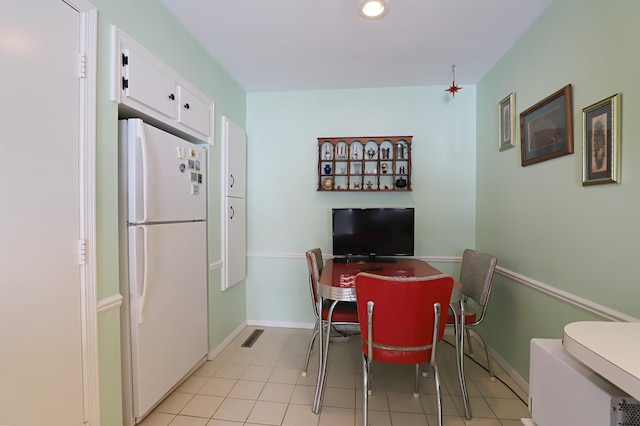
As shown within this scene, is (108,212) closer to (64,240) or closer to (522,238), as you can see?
(64,240)

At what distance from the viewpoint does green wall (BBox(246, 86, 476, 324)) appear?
2941 millimetres

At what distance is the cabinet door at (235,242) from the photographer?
267 cm

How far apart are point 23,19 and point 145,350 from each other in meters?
1.71

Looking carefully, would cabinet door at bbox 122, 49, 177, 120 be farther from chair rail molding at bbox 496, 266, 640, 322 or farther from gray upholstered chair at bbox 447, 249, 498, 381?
chair rail molding at bbox 496, 266, 640, 322

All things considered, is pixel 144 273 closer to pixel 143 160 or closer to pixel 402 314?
pixel 143 160

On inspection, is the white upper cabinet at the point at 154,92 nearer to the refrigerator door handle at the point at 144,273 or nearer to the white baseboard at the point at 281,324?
the refrigerator door handle at the point at 144,273

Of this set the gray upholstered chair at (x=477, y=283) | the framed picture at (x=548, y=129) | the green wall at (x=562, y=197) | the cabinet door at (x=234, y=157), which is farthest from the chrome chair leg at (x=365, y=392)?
the cabinet door at (x=234, y=157)

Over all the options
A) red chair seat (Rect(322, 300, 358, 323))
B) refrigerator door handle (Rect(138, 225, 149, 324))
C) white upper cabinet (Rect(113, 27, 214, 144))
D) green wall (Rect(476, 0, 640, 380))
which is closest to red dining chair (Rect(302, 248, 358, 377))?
red chair seat (Rect(322, 300, 358, 323))

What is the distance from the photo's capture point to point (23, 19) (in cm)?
107

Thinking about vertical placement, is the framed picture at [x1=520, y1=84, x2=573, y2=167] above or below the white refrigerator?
above

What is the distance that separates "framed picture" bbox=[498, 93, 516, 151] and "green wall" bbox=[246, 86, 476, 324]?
0.50 meters

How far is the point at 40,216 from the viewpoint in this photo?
113cm

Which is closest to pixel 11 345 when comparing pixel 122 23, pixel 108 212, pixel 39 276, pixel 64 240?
pixel 39 276

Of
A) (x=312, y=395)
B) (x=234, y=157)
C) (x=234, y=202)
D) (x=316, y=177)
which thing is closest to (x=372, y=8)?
(x=316, y=177)
